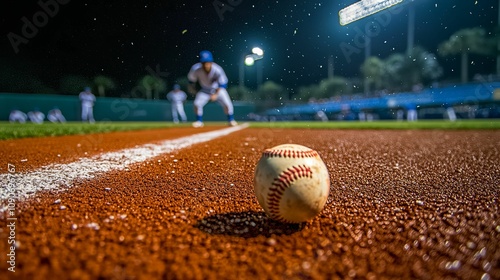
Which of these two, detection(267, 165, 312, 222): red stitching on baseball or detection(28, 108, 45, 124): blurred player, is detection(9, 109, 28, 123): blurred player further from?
detection(267, 165, 312, 222): red stitching on baseball

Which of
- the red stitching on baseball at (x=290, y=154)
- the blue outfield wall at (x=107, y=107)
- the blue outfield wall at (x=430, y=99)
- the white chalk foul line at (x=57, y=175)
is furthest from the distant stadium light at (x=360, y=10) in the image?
the blue outfield wall at (x=107, y=107)

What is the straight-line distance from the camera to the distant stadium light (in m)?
6.44

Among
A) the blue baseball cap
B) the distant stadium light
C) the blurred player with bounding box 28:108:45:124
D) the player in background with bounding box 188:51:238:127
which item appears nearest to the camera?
the distant stadium light

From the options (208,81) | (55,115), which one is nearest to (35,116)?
(55,115)

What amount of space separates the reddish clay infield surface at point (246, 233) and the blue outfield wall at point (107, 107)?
62.8 ft

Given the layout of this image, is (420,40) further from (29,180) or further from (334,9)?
(29,180)

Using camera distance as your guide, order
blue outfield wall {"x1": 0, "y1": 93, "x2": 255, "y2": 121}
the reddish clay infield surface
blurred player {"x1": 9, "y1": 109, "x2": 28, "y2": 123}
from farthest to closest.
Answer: blue outfield wall {"x1": 0, "y1": 93, "x2": 255, "y2": 121} < blurred player {"x1": 9, "y1": 109, "x2": 28, "y2": 123} < the reddish clay infield surface

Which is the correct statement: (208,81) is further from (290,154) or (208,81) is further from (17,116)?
(17,116)

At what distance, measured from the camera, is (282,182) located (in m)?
1.34

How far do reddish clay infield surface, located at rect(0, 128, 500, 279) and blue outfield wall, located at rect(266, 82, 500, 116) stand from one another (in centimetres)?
1934

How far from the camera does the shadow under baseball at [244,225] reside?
4.31 feet

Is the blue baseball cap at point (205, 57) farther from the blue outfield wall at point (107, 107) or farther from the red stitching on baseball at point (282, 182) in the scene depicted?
the blue outfield wall at point (107, 107)

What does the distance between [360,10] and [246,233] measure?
6.85 m

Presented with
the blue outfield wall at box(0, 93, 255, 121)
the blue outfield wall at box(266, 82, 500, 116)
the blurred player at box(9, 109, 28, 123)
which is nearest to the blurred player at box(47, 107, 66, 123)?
the blue outfield wall at box(0, 93, 255, 121)
